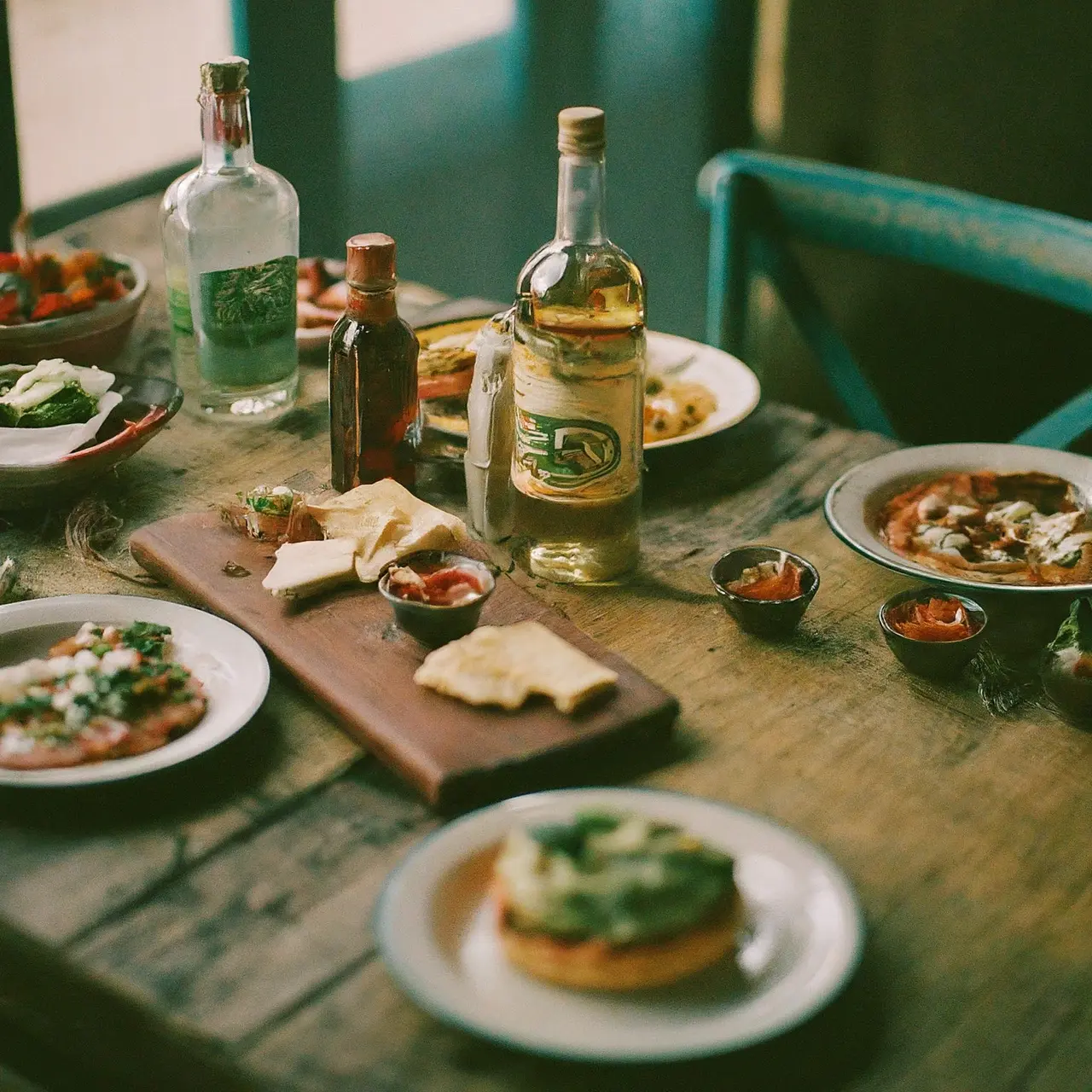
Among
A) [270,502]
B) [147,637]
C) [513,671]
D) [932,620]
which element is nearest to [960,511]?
[932,620]

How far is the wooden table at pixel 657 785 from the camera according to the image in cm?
72

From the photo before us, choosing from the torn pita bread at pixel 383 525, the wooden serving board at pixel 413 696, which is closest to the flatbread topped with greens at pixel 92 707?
the wooden serving board at pixel 413 696

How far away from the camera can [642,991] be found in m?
0.73

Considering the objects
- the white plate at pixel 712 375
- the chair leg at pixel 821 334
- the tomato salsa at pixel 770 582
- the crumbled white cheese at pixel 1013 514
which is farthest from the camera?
the chair leg at pixel 821 334

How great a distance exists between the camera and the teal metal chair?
5.48ft

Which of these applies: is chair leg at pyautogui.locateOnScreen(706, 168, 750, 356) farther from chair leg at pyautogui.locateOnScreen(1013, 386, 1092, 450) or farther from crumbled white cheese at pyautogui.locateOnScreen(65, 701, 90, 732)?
crumbled white cheese at pyautogui.locateOnScreen(65, 701, 90, 732)

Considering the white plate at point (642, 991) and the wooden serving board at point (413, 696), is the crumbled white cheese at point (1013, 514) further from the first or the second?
the white plate at point (642, 991)

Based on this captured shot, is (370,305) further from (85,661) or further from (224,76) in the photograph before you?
(85,661)

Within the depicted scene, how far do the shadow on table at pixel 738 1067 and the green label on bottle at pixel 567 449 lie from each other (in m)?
0.53

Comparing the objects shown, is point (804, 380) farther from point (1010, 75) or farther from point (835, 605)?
point (835, 605)

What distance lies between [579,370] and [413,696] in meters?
0.31

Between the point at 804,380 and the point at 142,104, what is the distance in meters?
1.86

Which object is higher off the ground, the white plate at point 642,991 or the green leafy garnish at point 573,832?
the green leafy garnish at point 573,832

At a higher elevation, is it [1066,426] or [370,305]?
[370,305]
